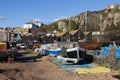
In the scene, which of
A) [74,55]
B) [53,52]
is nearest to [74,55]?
[74,55]

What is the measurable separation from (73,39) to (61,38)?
298cm

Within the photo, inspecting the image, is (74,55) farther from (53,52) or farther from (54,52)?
(53,52)

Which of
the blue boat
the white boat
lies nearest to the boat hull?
the blue boat

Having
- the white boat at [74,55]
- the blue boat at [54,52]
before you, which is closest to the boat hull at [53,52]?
the blue boat at [54,52]

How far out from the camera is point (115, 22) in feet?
332

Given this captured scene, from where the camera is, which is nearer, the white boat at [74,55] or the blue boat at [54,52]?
the white boat at [74,55]

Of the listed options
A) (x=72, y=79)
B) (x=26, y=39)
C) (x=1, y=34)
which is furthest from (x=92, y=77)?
(x=26, y=39)

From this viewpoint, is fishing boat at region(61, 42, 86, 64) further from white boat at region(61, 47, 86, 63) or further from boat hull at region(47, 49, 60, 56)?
boat hull at region(47, 49, 60, 56)

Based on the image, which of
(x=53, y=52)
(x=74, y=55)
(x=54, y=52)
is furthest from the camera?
(x=53, y=52)

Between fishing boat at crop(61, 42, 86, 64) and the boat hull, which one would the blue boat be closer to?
the boat hull

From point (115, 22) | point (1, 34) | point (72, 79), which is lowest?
point (72, 79)

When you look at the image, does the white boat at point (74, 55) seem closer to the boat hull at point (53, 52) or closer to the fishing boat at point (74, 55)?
the fishing boat at point (74, 55)

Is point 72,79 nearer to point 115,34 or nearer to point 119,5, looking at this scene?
point 115,34

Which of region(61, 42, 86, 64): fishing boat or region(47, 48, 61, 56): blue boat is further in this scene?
region(47, 48, 61, 56): blue boat
